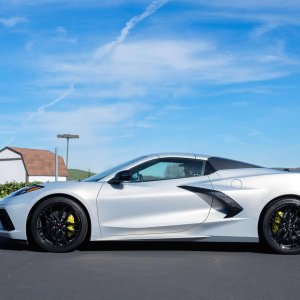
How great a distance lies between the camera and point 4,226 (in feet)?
22.5

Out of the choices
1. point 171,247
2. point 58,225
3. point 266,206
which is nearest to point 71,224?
point 58,225

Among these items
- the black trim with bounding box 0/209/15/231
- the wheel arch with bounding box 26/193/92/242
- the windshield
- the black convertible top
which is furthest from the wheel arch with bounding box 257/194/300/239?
the black trim with bounding box 0/209/15/231

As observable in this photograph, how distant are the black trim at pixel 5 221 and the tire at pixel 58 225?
0.30m

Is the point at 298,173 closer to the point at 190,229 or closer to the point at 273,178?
the point at 273,178

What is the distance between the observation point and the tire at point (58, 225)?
6.61 metres

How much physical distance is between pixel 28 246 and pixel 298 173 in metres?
3.80

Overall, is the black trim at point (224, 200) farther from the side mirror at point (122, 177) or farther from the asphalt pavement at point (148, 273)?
the side mirror at point (122, 177)

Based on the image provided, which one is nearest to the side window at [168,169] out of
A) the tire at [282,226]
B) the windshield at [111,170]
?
the windshield at [111,170]

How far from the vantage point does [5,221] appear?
6832mm

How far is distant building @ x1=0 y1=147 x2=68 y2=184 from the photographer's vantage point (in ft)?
191

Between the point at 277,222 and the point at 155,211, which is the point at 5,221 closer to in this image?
the point at 155,211

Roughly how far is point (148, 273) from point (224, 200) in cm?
187

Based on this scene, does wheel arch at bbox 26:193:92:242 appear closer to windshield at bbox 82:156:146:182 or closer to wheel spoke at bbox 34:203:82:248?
wheel spoke at bbox 34:203:82:248

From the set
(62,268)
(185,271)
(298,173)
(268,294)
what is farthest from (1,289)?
(298,173)
